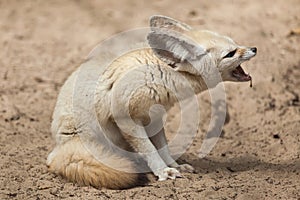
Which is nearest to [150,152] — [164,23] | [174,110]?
[164,23]

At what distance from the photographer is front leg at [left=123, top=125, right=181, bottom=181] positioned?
396cm

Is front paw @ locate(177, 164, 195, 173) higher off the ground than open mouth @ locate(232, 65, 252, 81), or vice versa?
open mouth @ locate(232, 65, 252, 81)

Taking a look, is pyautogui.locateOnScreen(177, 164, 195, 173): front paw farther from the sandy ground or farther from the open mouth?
the open mouth

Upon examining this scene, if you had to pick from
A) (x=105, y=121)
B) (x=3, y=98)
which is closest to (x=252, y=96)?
(x=105, y=121)

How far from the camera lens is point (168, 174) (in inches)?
156

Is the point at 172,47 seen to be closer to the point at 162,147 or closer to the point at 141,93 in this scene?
the point at 141,93

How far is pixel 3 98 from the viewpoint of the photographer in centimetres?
541

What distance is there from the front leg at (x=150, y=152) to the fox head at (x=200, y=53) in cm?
53

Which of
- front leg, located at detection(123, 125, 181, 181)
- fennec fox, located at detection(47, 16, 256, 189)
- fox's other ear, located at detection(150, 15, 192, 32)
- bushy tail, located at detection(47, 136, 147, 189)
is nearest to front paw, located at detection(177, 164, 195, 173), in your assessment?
fennec fox, located at detection(47, 16, 256, 189)

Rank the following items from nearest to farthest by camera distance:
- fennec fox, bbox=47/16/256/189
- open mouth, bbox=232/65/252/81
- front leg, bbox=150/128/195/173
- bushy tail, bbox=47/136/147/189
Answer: bushy tail, bbox=47/136/147/189 → fennec fox, bbox=47/16/256/189 → open mouth, bbox=232/65/252/81 → front leg, bbox=150/128/195/173

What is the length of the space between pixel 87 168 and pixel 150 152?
45 cm

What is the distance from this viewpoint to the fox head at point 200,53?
→ 3.96 m

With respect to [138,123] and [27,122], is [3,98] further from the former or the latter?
[138,123]

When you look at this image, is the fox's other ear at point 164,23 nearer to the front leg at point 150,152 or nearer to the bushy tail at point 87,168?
the front leg at point 150,152
